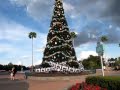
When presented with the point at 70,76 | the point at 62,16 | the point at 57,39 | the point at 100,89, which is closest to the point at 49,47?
the point at 57,39

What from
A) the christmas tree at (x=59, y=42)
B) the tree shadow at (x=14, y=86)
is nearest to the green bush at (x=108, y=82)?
the tree shadow at (x=14, y=86)

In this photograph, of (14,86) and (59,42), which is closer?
(14,86)

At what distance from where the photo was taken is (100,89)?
51.0 ft

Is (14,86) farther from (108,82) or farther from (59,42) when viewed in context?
(59,42)

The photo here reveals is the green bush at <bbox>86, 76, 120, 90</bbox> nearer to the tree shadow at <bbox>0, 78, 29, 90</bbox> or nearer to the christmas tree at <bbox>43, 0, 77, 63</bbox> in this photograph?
the tree shadow at <bbox>0, 78, 29, 90</bbox>

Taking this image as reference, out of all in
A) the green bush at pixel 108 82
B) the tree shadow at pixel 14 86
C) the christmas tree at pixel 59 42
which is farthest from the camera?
the christmas tree at pixel 59 42

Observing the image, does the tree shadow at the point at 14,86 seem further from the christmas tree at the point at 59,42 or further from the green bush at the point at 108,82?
the christmas tree at the point at 59,42

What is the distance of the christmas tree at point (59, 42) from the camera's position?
48.8 m

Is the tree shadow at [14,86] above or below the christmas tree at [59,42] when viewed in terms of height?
below

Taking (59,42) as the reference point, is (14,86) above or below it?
below

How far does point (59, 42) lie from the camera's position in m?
49.2

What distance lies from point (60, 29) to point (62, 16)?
6.96 feet

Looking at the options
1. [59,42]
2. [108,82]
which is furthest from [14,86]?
[59,42]

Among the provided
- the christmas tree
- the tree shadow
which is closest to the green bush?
the tree shadow
